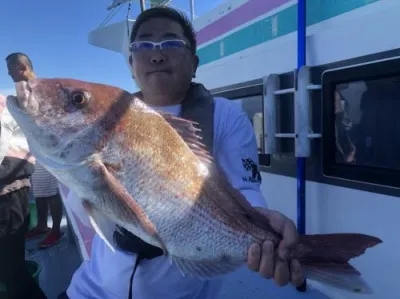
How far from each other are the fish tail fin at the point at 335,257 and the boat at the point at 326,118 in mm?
1145

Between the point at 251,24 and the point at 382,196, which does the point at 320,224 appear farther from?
the point at 251,24

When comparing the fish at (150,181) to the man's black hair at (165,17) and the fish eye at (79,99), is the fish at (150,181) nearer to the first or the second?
the fish eye at (79,99)

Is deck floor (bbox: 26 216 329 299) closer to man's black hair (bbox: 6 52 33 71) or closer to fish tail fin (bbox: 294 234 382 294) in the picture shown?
fish tail fin (bbox: 294 234 382 294)

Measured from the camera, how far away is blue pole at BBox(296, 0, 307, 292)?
8.58ft

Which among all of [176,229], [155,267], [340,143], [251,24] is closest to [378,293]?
[340,143]

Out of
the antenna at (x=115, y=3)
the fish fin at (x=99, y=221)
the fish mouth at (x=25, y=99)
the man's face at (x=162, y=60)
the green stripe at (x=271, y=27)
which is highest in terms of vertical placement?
the antenna at (x=115, y=3)

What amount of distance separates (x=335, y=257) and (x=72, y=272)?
333 centimetres

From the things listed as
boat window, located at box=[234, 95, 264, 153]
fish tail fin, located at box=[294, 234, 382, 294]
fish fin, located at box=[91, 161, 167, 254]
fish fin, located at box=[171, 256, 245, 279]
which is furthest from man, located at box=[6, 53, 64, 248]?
fish tail fin, located at box=[294, 234, 382, 294]

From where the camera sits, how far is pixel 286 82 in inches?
116

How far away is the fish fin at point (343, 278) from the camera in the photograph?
108 centimetres

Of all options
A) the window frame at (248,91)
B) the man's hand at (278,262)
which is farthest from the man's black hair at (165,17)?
the window frame at (248,91)

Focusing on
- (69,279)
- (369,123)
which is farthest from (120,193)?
(69,279)

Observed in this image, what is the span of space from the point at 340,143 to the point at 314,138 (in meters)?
0.23

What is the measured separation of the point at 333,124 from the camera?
8.32 feet
